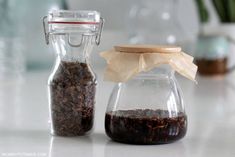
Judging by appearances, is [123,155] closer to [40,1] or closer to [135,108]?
[135,108]

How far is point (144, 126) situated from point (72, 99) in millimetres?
106

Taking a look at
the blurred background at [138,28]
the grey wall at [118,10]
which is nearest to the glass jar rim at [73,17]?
the blurred background at [138,28]

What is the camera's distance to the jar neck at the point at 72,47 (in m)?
0.75

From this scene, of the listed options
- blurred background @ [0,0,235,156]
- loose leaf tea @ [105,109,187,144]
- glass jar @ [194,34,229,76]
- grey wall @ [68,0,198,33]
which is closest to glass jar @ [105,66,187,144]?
loose leaf tea @ [105,109,187,144]

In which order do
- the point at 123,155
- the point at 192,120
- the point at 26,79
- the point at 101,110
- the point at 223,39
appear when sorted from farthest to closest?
the point at 223,39, the point at 26,79, the point at 101,110, the point at 192,120, the point at 123,155

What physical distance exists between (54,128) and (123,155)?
0.14m

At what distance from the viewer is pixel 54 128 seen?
0.74m

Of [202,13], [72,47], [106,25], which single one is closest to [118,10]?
[106,25]

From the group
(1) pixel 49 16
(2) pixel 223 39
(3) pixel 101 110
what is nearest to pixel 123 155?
(1) pixel 49 16

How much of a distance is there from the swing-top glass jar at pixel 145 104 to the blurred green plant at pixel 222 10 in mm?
947

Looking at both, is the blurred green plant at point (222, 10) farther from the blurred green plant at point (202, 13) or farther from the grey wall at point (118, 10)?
the grey wall at point (118, 10)

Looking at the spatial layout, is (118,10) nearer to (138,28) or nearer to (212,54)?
(138,28)

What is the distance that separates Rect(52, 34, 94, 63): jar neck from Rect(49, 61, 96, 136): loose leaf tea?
0.01 m

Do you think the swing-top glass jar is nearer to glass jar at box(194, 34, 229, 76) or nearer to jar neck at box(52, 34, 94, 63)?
jar neck at box(52, 34, 94, 63)
